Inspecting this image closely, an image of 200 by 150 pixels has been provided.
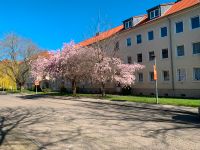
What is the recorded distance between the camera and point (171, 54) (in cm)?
3250

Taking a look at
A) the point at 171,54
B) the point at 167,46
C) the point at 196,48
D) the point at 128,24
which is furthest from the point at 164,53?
the point at 128,24

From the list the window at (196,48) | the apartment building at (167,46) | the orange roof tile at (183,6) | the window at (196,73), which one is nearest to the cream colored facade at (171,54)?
the apartment building at (167,46)

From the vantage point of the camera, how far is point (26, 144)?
8.65 metres

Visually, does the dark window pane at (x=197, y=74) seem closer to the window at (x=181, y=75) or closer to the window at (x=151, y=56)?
the window at (x=181, y=75)

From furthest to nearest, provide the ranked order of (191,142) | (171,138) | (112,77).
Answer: (112,77) → (171,138) → (191,142)

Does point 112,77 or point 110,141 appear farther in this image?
point 112,77

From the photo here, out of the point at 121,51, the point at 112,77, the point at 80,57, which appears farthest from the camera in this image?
the point at 121,51

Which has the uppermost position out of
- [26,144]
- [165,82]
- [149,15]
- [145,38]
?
[149,15]

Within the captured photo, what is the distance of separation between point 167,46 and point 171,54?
116 cm

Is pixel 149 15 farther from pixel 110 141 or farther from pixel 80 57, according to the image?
pixel 110 141

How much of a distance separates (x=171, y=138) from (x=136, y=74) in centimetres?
2962

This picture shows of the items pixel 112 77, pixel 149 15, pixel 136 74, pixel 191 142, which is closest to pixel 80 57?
pixel 112 77

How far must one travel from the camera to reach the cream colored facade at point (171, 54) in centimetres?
2994

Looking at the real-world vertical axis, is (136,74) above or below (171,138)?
above
